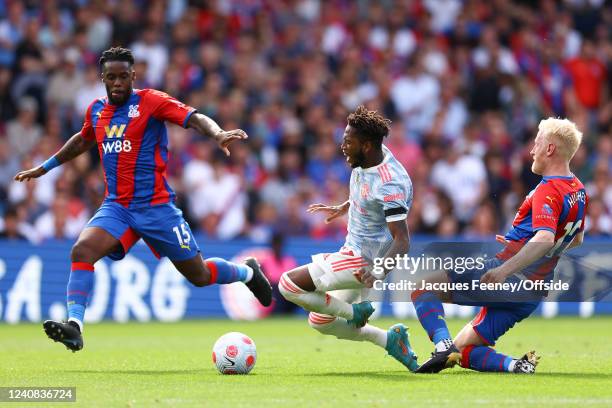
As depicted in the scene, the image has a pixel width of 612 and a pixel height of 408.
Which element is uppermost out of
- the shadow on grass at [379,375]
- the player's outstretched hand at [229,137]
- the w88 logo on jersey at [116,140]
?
the w88 logo on jersey at [116,140]

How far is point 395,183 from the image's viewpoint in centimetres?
896

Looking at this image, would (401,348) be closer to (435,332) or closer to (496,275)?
(435,332)

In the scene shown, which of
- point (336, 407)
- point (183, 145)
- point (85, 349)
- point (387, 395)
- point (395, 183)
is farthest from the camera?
point (183, 145)

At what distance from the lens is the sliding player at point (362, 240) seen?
29.4 feet

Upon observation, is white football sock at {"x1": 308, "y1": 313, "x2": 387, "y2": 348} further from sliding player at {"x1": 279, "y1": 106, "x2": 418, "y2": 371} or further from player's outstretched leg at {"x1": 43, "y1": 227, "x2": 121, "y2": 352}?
player's outstretched leg at {"x1": 43, "y1": 227, "x2": 121, "y2": 352}

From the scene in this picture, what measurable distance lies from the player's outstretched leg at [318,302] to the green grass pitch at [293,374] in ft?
1.50

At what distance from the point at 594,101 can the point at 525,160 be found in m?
3.30

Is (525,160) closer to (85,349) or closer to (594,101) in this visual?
(594,101)

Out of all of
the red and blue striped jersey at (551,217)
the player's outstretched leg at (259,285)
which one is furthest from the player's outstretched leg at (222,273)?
the red and blue striped jersey at (551,217)

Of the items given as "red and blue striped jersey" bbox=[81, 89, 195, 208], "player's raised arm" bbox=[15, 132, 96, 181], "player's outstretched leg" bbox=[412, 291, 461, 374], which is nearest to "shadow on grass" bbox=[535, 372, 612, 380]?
"player's outstretched leg" bbox=[412, 291, 461, 374]

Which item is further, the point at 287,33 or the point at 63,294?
the point at 287,33

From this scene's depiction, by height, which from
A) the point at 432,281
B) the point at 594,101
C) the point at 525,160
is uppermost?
the point at 594,101

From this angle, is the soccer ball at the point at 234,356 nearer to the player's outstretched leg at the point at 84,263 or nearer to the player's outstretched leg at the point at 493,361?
the player's outstretched leg at the point at 84,263

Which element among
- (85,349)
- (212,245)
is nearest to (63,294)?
(212,245)
